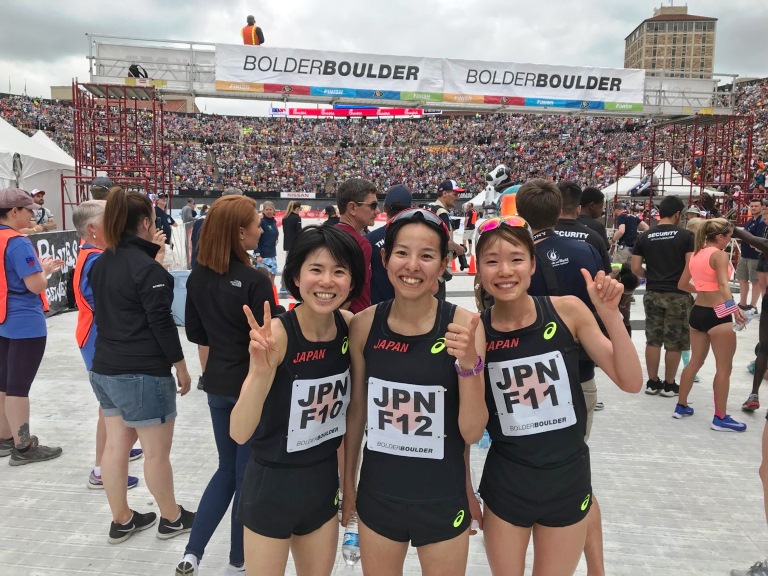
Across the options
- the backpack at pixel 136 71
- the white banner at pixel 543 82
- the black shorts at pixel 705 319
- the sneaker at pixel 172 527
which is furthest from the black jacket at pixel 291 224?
the sneaker at pixel 172 527

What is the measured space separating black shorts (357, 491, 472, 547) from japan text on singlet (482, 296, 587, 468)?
0.28 metres

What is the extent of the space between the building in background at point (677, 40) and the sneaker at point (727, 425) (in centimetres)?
11509

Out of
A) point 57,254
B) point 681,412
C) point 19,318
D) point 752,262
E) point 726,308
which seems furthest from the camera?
point 752,262

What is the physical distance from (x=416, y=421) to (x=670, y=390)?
458 centimetres

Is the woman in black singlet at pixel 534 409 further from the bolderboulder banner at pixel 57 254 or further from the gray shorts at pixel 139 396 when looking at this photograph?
the bolderboulder banner at pixel 57 254

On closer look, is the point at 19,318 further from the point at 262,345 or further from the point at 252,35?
the point at 252,35

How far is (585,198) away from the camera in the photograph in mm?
4988

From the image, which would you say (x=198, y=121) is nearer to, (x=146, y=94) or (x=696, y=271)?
(x=146, y=94)

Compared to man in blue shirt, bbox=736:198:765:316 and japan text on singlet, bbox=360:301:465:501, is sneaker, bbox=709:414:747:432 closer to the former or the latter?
japan text on singlet, bbox=360:301:465:501

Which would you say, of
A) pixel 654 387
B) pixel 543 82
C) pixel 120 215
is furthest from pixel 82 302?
pixel 543 82

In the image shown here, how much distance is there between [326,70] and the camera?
991 cm

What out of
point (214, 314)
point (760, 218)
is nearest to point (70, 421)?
point (214, 314)

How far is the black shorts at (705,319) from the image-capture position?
4383 millimetres

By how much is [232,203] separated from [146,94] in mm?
9632
